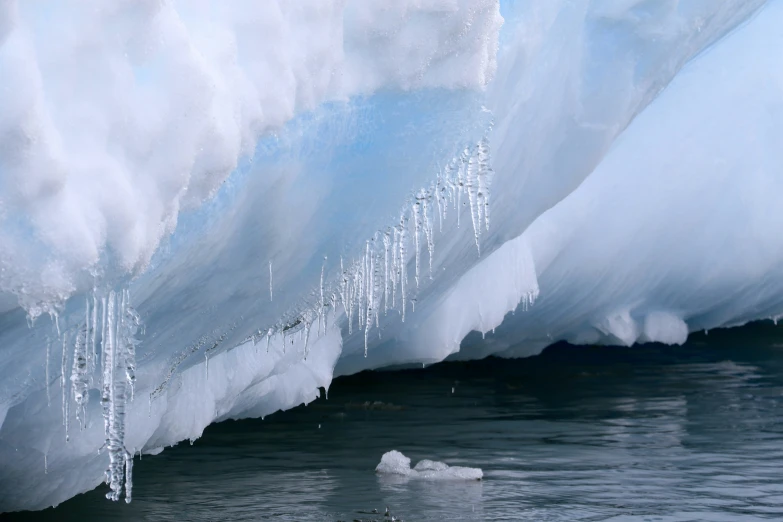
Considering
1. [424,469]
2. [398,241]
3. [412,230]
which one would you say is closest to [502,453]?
[424,469]

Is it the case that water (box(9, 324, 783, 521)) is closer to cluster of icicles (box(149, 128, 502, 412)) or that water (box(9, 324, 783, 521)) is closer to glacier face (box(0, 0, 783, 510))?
glacier face (box(0, 0, 783, 510))

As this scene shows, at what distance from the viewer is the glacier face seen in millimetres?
4461

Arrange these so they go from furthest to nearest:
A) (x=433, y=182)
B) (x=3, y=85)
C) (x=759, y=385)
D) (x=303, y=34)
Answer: (x=759, y=385), (x=433, y=182), (x=303, y=34), (x=3, y=85)

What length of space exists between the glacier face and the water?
2.00 ft

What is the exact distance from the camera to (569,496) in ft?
28.8

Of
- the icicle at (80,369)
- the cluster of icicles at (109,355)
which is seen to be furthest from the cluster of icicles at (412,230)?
the icicle at (80,369)

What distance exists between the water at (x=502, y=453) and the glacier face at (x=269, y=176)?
61 centimetres

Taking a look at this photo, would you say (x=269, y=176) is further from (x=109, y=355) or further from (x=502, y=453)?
(x=502, y=453)

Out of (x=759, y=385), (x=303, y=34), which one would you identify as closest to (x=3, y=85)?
(x=303, y=34)

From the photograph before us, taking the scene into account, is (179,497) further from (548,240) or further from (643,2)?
(548,240)

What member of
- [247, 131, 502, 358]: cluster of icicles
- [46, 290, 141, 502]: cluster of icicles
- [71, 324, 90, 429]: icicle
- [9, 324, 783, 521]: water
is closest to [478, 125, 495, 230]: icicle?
[247, 131, 502, 358]: cluster of icicles

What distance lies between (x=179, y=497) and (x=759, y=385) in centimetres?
973

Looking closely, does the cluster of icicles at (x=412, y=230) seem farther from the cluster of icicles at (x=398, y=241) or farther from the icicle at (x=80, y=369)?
the icicle at (x=80, y=369)

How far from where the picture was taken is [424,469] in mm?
10023
